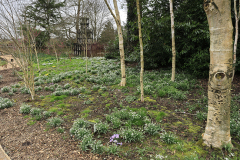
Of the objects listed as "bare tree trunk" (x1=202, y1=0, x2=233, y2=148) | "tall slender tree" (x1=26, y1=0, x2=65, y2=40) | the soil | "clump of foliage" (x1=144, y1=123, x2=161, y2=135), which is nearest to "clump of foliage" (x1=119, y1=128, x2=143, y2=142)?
"clump of foliage" (x1=144, y1=123, x2=161, y2=135)

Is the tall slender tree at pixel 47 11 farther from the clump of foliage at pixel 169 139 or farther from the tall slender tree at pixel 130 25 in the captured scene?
the clump of foliage at pixel 169 139

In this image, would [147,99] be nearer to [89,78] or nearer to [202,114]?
[202,114]

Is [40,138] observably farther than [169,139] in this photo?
Answer: Yes

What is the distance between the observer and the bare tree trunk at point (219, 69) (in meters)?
2.42

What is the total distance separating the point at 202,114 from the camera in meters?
4.05

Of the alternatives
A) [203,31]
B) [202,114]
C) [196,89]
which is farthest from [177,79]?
[202,114]

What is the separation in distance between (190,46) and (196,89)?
2.80 m

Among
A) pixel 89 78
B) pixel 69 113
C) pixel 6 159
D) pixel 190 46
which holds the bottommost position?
pixel 6 159

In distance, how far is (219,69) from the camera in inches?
100

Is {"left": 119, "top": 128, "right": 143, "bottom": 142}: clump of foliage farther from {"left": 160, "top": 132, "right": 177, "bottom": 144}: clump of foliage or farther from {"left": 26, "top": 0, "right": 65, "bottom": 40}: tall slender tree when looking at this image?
{"left": 26, "top": 0, "right": 65, "bottom": 40}: tall slender tree

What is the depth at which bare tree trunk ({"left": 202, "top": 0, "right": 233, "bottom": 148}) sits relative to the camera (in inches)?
95.3

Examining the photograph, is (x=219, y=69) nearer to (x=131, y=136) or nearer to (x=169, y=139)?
(x=169, y=139)

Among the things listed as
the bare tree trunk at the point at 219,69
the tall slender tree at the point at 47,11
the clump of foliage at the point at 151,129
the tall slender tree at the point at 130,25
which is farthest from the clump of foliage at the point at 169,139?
the tall slender tree at the point at 47,11

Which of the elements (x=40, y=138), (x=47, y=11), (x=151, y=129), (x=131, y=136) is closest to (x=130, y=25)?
(x=151, y=129)
